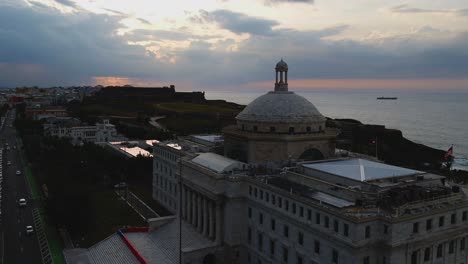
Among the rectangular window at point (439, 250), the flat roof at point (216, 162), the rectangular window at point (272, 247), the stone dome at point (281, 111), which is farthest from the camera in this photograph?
the stone dome at point (281, 111)

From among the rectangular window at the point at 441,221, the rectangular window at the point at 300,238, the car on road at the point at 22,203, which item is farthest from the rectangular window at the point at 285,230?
the car on road at the point at 22,203

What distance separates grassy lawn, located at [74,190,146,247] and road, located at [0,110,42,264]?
6.13m

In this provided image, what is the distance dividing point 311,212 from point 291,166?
48.4 ft

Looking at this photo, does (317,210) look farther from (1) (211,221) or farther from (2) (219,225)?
(1) (211,221)

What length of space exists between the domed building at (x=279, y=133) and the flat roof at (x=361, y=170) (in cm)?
550

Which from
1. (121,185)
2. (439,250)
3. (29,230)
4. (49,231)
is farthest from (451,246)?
(121,185)

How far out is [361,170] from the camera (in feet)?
154

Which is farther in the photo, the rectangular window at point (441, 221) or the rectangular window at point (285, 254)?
the rectangular window at point (285, 254)

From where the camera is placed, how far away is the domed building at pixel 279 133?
56875 mm

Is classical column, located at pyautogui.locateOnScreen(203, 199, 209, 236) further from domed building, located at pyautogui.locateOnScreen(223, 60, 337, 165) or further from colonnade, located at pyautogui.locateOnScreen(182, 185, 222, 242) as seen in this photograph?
domed building, located at pyautogui.locateOnScreen(223, 60, 337, 165)

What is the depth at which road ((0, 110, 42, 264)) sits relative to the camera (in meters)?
56.1

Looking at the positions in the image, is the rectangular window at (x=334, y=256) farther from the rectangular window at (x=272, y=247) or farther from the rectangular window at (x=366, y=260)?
the rectangular window at (x=272, y=247)

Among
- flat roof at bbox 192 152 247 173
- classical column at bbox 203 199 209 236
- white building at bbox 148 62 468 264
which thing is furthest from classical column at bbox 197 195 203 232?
flat roof at bbox 192 152 247 173

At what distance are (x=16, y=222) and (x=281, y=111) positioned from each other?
4482 cm
